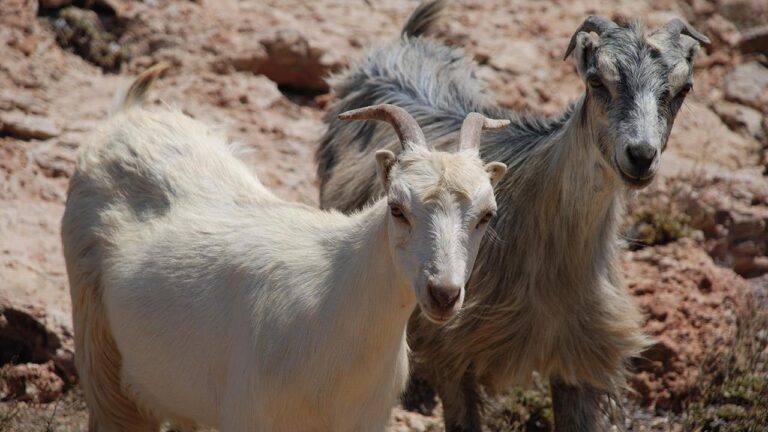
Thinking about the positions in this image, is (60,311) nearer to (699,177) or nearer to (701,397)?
(701,397)

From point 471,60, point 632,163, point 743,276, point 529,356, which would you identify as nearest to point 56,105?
point 471,60

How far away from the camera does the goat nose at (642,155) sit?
4.93 metres

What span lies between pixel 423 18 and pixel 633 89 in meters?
3.44

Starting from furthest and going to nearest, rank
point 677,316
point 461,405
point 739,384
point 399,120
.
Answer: point 677,316 < point 739,384 < point 461,405 < point 399,120

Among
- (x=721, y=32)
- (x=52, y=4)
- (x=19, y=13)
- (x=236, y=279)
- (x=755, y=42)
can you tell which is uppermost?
(x=755, y=42)

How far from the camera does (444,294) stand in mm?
3771

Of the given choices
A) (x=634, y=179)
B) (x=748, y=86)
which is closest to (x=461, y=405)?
(x=634, y=179)

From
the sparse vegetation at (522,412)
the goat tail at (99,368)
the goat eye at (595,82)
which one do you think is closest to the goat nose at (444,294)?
the goat eye at (595,82)

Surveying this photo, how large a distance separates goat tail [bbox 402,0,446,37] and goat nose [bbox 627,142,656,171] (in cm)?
363

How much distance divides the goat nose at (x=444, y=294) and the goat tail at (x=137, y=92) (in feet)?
8.37

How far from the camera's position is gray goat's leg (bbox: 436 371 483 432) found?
Result: 5.95m

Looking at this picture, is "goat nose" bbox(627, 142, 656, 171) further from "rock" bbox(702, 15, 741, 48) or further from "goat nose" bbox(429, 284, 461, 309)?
"rock" bbox(702, 15, 741, 48)

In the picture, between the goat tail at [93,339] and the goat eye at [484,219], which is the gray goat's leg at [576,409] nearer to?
the goat eye at [484,219]

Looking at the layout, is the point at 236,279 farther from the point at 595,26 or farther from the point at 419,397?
the point at 419,397
